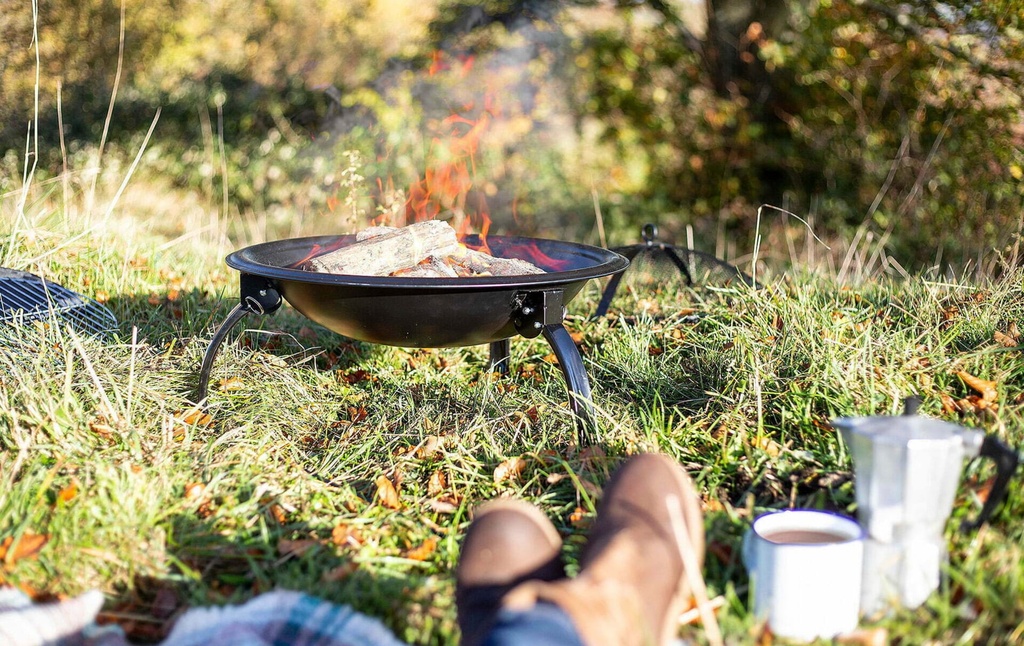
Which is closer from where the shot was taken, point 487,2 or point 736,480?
point 736,480

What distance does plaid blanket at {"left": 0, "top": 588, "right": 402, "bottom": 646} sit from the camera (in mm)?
1635

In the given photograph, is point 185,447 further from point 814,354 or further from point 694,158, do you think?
point 694,158

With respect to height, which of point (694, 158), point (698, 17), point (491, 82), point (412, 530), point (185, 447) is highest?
point (698, 17)

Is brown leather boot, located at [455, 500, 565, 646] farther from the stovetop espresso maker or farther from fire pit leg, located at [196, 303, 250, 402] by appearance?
fire pit leg, located at [196, 303, 250, 402]

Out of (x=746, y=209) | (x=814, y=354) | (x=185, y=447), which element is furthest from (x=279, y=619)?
(x=746, y=209)

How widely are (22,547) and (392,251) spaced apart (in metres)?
1.29

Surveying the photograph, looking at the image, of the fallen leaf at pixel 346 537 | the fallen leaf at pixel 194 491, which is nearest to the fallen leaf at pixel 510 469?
the fallen leaf at pixel 346 537

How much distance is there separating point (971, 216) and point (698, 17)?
3072 millimetres

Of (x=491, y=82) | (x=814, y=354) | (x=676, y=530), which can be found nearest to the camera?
(x=676, y=530)

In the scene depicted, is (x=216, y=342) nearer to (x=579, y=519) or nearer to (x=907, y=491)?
(x=579, y=519)

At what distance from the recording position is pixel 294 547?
200 centimetres

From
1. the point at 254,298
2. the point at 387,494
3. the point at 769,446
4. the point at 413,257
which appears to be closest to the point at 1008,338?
the point at 769,446

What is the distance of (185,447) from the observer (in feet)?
7.66

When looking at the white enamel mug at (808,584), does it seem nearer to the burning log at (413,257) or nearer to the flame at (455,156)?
the burning log at (413,257)
